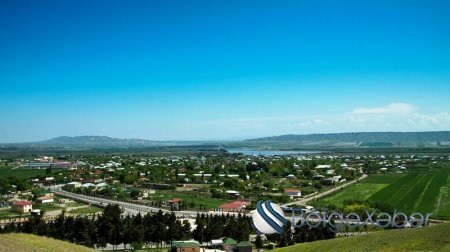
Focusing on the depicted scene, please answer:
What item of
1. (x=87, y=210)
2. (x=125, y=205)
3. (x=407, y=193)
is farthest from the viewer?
(x=407, y=193)

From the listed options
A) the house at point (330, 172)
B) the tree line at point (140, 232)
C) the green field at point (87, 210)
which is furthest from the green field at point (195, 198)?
the house at point (330, 172)

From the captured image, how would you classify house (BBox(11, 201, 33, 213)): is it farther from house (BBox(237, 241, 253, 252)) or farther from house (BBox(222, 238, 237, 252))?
house (BBox(237, 241, 253, 252))

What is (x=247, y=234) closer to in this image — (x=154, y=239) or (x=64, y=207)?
(x=154, y=239)

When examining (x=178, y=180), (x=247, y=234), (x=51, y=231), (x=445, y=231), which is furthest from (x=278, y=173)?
(x=445, y=231)

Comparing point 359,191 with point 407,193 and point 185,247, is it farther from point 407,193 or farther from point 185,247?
point 185,247

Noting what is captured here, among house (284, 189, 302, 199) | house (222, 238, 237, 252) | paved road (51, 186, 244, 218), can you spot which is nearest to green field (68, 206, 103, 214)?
paved road (51, 186, 244, 218)

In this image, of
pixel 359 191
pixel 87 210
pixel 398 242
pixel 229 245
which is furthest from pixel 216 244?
pixel 359 191
